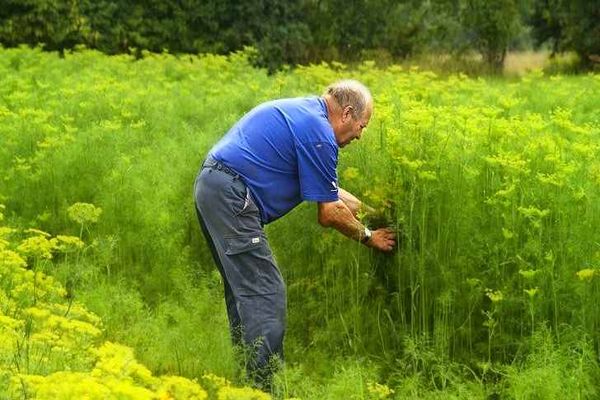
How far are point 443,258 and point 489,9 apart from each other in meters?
19.8

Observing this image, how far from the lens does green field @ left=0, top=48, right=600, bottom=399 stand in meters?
5.43

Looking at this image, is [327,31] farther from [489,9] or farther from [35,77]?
[35,77]

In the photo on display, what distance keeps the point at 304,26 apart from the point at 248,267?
771 inches

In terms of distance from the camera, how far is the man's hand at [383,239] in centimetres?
614

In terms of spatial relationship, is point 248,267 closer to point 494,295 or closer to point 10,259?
point 10,259

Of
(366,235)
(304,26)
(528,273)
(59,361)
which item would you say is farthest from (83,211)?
(304,26)

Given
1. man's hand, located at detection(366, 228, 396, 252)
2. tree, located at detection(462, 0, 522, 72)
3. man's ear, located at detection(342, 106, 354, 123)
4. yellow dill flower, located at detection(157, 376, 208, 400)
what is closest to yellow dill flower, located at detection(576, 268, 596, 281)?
Answer: man's hand, located at detection(366, 228, 396, 252)

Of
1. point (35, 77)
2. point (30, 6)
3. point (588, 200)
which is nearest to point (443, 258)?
point (588, 200)

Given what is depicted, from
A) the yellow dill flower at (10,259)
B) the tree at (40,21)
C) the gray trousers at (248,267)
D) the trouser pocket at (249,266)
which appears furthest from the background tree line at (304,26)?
the trouser pocket at (249,266)

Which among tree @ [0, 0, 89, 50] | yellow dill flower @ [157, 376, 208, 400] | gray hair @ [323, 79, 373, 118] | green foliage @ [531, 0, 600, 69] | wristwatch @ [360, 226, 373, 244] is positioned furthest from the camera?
green foliage @ [531, 0, 600, 69]

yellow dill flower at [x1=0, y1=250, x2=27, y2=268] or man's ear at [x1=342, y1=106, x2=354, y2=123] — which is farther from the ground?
man's ear at [x1=342, y1=106, x2=354, y2=123]

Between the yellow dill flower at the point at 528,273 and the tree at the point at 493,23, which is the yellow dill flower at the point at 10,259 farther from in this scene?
the tree at the point at 493,23

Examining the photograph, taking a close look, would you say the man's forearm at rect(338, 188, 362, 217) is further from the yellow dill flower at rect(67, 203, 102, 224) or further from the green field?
the yellow dill flower at rect(67, 203, 102, 224)

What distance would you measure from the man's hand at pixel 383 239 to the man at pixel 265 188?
0.67 meters
